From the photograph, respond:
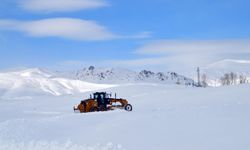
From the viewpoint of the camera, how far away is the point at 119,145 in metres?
15.7

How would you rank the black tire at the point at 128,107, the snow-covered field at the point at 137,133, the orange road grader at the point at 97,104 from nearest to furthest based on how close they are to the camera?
the snow-covered field at the point at 137,133 < the black tire at the point at 128,107 < the orange road grader at the point at 97,104

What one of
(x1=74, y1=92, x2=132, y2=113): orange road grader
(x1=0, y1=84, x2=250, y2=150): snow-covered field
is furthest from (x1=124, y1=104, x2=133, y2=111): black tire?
(x1=0, y1=84, x2=250, y2=150): snow-covered field

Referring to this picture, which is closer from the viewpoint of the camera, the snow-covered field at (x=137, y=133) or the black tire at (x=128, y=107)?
the snow-covered field at (x=137, y=133)

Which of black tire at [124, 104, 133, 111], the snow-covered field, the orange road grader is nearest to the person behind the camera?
the snow-covered field

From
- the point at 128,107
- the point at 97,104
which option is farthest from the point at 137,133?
the point at 97,104

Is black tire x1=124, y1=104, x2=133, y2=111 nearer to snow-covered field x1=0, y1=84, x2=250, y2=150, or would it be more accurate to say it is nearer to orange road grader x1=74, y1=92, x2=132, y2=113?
orange road grader x1=74, y1=92, x2=132, y2=113

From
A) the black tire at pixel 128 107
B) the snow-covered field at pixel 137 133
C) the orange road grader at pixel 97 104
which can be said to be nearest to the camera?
the snow-covered field at pixel 137 133

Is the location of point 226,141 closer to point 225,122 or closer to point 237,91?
point 225,122

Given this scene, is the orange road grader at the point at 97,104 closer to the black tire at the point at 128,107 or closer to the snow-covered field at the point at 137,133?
the black tire at the point at 128,107

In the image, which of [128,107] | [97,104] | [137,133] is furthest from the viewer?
[97,104]

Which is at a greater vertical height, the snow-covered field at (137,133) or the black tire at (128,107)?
the black tire at (128,107)

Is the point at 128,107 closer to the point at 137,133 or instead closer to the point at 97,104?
the point at 97,104

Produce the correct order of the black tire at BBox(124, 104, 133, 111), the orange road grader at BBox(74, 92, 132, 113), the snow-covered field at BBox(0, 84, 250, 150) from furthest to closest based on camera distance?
the orange road grader at BBox(74, 92, 132, 113), the black tire at BBox(124, 104, 133, 111), the snow-covered field at BBox(0, 84, 250, 150)

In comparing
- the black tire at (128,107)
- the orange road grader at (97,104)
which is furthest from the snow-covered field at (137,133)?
the orange road grader at (97,104)
